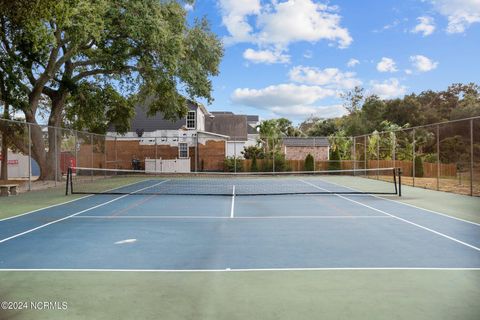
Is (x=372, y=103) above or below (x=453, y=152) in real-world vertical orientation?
above

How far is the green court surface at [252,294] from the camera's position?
4535mm

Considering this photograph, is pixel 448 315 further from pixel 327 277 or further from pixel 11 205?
pixel 11 205

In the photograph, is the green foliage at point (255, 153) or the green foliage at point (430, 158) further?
the green foliage at point (255, 153)

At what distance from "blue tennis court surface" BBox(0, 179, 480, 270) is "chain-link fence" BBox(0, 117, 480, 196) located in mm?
7381

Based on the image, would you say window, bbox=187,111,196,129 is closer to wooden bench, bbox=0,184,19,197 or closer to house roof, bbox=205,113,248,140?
house roof, bbox=205,113,248,140

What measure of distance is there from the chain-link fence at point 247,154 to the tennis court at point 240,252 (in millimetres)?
8090

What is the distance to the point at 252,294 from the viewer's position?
17.0ft

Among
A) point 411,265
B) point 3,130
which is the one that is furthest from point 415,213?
point 3,130

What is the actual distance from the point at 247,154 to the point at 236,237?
83.9 ft

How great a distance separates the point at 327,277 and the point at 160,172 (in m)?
28.1

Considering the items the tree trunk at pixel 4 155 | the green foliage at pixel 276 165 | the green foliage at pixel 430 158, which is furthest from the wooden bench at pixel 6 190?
the green foliage at pixel 430 158

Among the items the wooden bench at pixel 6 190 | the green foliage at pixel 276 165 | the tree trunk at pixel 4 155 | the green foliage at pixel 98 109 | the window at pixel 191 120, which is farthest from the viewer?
the window at pixel 191 120

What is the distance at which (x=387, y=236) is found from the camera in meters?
8.84

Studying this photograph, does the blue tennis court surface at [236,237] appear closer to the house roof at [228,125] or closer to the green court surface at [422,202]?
the green court surface at [422,202]
